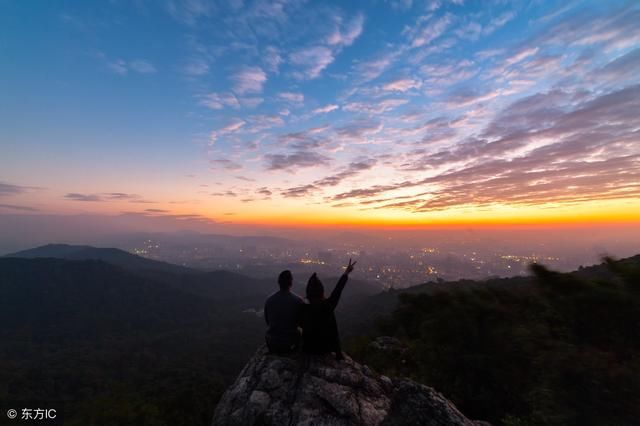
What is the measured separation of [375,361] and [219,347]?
93392 millimetres

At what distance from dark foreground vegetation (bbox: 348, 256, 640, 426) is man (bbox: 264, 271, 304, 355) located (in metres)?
7.60

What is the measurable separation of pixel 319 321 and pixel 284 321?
3.69 ft

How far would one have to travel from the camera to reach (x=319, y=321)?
23.5 feet

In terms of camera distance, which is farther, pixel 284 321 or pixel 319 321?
pixel 284 321

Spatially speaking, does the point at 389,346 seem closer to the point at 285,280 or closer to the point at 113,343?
the point at 285,280

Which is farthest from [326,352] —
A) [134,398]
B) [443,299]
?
[134,398]

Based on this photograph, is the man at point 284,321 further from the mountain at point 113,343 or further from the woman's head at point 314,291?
the mountain at point 113,343

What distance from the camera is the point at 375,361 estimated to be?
60.1ft

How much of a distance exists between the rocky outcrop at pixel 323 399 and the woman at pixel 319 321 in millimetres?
262

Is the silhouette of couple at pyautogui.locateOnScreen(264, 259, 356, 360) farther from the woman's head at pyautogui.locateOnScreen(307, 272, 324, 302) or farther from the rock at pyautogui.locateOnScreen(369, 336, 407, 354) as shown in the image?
the rock at pyautogui.locateOnScreen(369, 336, 407, 354)

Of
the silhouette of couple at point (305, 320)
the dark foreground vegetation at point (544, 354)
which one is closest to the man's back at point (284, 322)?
the silhouette of couple at point (305, 320)

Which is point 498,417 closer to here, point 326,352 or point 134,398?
point 326,352

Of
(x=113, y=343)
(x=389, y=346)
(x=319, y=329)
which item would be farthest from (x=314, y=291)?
(x=113, y=343)

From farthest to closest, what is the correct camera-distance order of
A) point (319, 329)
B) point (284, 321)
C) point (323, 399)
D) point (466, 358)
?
point (466, 358) < point (284, 321) < point (319, 329) < point (323, 399)
